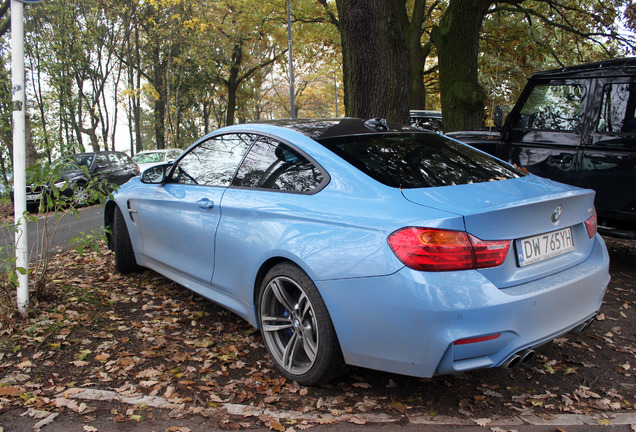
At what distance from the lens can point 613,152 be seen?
5312 mm

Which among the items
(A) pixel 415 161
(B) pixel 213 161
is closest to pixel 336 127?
(A) pixel 415 161

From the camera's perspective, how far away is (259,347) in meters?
3.85

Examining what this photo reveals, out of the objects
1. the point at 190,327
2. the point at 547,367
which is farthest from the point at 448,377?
the point at 190,327

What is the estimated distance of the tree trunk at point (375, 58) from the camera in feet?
Result: 22.8

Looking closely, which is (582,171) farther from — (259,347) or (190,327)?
(190,327)

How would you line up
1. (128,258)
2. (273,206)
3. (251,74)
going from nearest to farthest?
(273,206), (128,258), (251,74)

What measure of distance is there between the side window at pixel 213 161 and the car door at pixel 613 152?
12.2 ft

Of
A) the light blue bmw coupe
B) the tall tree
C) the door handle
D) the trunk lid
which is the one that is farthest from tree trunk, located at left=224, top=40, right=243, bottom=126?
the trunk lid

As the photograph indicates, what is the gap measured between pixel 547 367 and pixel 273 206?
6.91 feet

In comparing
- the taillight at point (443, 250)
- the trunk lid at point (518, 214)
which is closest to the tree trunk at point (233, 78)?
the trunk lid at point (518, 214)

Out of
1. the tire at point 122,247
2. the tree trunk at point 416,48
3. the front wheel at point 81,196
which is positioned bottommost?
the tire at point 122,247

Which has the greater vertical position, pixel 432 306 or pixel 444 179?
pixel 444 179

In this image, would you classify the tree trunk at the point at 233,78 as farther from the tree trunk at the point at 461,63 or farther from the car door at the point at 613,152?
the car door at the point at 613,152

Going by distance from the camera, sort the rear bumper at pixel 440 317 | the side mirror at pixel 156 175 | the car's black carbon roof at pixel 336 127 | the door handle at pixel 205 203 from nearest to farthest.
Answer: the rear bumper at pixel 440 317 < the car's black carbon roof at pixel 336 127 < the door handle at pixel 205 203 < the side mirror at pixel 156 175
